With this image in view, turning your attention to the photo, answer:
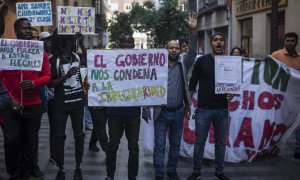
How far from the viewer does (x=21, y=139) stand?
18.7ft

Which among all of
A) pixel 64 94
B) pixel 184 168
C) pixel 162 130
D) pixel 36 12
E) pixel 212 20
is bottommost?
pixel 184 168

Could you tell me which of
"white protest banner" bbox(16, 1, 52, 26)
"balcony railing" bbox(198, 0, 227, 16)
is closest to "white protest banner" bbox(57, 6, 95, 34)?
"white protest banner" bbox(16, 1, 52, 26)

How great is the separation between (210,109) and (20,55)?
2.40 meters

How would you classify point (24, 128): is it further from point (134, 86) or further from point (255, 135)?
point (255, 135)

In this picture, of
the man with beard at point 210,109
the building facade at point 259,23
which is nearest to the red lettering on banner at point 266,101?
the man with beard at point 210,109

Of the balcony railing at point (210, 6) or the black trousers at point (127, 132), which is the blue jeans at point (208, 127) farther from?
the balcony railing at point (210, 6)

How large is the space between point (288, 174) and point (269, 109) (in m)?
1.18

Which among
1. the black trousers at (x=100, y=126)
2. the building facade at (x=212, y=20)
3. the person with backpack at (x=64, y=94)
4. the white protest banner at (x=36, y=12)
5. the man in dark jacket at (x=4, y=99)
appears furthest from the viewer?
the building facade at (x=212, y=20)

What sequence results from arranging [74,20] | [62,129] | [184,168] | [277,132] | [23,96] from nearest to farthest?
[23,96] < [62,129] < [184,168] < [277,132] < [74,20]

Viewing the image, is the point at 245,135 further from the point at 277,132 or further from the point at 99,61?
the point at 99,61

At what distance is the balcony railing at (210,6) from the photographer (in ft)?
87.6

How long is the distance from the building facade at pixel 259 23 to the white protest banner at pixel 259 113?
8128 millimetres

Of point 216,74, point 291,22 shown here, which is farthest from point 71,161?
point 291,22

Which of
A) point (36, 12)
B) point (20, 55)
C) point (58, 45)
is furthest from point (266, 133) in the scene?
point (36, 12)
